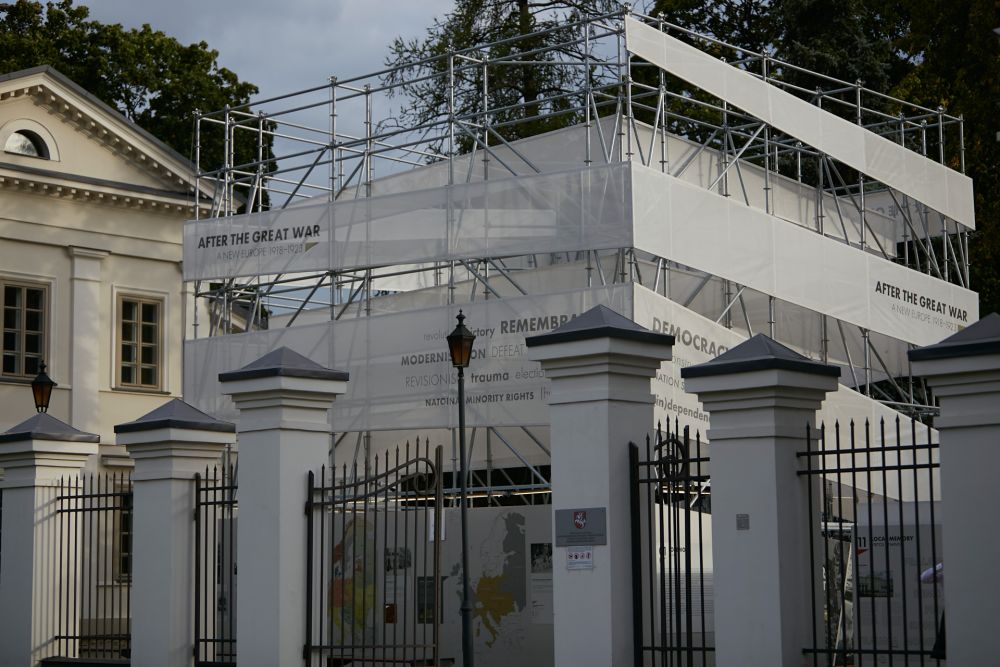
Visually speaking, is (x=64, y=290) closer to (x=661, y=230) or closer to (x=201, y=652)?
(x=661, y=230)

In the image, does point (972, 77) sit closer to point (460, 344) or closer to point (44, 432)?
point (460, 344)

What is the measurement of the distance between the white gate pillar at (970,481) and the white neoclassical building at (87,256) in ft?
78.9

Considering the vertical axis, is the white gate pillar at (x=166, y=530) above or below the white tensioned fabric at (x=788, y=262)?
below

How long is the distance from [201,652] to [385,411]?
867 cm

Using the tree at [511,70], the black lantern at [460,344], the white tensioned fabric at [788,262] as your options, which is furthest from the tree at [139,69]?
the black lantern at [460,344]

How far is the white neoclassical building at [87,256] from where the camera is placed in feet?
99.3

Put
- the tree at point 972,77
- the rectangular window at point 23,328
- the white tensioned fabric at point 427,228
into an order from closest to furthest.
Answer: the white tensioned fabric at point 427,228 → the tree at point 972,77 → the rectangular window at point 23,328

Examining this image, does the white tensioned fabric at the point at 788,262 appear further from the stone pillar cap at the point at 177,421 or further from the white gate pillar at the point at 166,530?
the white gate pillar at the point at 166,530

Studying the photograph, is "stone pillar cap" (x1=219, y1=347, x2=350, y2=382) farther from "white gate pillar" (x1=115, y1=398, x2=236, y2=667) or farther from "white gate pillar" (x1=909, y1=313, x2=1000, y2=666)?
"white gate pillar" (x1=909, y1=313, x2=1000, y2=666)

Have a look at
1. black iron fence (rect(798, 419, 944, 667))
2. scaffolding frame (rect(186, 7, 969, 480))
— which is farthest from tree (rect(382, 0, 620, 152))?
black iron fence (rect(798, 419, 944, 667))

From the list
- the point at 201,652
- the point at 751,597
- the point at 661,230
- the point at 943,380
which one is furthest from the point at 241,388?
the point at 661,230

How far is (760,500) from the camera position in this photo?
9.70 m

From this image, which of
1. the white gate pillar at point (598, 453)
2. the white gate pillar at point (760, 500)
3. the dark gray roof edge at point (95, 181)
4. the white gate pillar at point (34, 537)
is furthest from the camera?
the dark gray roof edge at point (95, 181)

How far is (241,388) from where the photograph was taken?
12.5 metres
